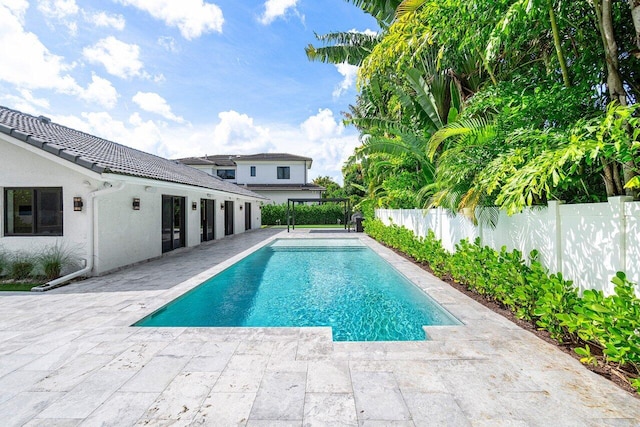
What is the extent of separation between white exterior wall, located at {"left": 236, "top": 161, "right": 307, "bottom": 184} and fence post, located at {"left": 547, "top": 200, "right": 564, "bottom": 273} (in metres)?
32.1

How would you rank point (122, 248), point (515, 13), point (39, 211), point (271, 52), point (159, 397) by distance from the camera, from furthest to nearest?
1. point (271, 52)
2. point (122, 248)
3. point (39, 211)
4. point (515, 13)
5. point (159, 397)

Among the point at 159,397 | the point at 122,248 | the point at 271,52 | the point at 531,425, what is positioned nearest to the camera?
the point at 531,425

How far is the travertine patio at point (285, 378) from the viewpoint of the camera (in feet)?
9.22

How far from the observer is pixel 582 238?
402cm

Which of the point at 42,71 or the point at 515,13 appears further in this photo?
the point at 42,71

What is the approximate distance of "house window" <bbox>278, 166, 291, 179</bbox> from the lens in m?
36.1

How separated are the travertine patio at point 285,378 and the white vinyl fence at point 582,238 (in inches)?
45.2

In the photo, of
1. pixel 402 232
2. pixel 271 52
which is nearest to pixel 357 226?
pixel 402 232

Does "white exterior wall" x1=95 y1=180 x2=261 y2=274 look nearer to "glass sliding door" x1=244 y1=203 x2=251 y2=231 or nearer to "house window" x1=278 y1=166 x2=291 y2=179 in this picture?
"glass sliding door" x1=244 y1=203 x2=251 y2=231

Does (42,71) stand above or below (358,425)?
above

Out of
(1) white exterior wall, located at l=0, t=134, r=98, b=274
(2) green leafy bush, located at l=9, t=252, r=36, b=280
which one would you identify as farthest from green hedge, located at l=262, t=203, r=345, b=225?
(2) green leafy bush, located at l=9, t=252, r=36, b=280

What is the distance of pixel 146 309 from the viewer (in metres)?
5.82

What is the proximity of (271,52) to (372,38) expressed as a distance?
685cm

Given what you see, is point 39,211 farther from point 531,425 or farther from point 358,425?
point 531,425
